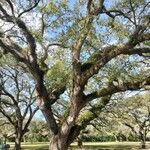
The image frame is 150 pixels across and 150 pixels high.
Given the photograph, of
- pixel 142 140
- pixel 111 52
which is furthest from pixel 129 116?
pixel 142 140

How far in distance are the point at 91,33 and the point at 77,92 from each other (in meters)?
2.27

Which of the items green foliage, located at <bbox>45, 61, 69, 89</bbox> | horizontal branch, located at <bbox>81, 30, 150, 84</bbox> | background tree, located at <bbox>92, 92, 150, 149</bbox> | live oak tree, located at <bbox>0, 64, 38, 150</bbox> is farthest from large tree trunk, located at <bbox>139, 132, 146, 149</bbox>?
horizontal branch, located at <bbox>81, 30, 150, 84</bbox>

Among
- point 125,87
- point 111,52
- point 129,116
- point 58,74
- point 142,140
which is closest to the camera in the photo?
point 111,52

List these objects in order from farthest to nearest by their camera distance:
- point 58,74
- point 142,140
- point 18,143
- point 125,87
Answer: point 142,140 < point 18,143 < point 58,74 < point 125,87

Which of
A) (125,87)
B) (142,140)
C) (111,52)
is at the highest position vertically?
(142,140)

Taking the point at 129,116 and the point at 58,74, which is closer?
the point at 58,74

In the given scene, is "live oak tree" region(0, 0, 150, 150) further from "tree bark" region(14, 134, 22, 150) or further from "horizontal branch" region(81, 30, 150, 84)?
"tree bark" region(14, 134, 22, 150)

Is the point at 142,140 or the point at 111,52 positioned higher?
Answer: the point at 142,140

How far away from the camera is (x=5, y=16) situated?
53.6 feet

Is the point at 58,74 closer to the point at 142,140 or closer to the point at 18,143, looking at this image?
the point at 18,143

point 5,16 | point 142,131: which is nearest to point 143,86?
point 5,16

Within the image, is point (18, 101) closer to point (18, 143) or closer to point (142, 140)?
point (18, 143)

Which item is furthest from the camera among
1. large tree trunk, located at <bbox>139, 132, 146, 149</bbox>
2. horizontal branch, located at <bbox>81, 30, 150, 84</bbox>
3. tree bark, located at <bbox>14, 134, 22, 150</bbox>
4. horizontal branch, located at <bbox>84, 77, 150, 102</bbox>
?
large tree trunk, located at <bbox>139, 132, 146, 149</bbox>

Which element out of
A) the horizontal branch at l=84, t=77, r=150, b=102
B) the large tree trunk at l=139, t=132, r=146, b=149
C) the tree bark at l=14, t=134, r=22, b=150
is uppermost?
the large tree trunk at l=139, t=132, r=146, b=149
